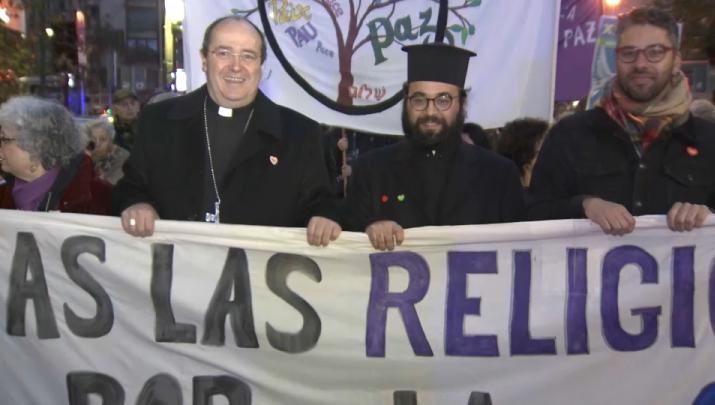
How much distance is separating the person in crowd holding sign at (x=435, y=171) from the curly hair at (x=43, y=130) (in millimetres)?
1222

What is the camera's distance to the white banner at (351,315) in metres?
3.22

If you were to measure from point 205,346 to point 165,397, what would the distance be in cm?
23

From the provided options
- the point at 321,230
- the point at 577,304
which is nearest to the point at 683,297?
the point at 577,304

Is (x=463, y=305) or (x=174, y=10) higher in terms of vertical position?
(x=174, y=10)

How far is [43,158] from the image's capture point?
3.61 m

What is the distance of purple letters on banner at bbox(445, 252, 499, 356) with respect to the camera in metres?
3.24

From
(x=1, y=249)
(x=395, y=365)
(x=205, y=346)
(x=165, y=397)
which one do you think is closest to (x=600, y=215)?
(x=395, y=365)

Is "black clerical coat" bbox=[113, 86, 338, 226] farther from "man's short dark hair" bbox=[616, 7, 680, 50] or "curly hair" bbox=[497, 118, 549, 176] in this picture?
"curly hair" bbox=[497, 118, 549, 176]

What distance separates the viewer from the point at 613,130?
328cm

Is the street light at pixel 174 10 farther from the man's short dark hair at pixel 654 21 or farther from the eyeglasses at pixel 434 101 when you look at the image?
the man's short dark hair at pixel 654 21

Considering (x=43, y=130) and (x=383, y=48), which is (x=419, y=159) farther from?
(x=383, y=48)

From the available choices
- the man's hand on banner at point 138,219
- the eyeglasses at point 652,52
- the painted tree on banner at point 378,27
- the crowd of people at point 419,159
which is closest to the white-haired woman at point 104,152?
the painted tree on banner at point 378,27

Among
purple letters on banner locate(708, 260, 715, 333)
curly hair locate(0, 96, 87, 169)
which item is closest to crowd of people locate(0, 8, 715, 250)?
purple letters on banner locate(708, 260, 715, 333)

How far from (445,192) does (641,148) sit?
2.40 feet
